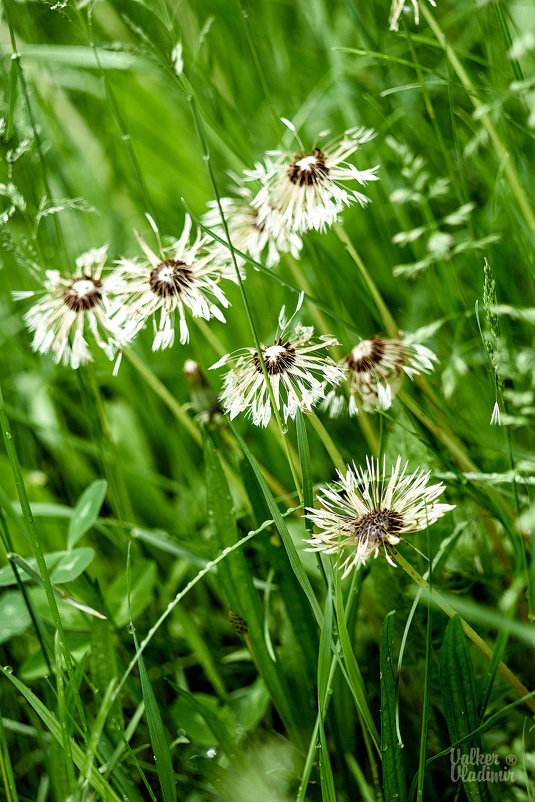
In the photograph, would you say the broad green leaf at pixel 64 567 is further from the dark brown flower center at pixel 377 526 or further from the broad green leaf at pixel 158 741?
the dark brown flower center at pixel 377 526

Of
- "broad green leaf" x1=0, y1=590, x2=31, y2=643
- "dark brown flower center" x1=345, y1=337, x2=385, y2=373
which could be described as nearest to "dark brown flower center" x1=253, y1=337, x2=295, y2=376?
"dark brown flower center" x1=345, y1=337, x2=385, y2=373

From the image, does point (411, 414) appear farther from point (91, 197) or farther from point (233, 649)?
point (91, 197)

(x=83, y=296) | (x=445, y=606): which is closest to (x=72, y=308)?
(x=83, y=296)

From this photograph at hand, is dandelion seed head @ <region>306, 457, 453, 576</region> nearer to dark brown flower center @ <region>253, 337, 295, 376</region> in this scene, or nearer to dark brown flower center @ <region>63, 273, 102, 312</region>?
dark brown flower center @ <region>253, 337, 295, 376</region>

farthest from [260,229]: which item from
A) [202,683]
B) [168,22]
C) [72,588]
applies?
[202,683]

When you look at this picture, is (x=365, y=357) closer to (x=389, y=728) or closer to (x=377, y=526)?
(x=377, y=526)

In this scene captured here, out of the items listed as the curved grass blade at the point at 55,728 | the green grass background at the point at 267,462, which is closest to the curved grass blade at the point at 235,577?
the green grass background at the point at 267,462
